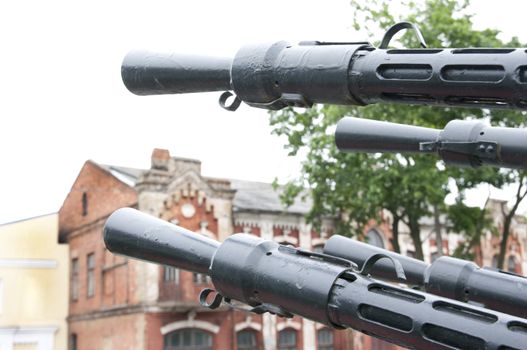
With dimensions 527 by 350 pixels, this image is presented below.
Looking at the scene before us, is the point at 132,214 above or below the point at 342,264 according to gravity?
above

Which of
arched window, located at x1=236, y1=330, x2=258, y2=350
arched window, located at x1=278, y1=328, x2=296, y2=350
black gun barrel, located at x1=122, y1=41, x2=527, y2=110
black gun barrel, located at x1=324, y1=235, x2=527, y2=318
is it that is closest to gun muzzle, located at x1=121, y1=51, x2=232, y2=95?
black gun barrel, located at x1=122, y1=41, x2=527, y2=110

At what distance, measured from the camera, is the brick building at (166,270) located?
24.9 metres

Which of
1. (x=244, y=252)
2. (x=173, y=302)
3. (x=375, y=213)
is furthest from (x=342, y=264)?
(x=173, y=302)

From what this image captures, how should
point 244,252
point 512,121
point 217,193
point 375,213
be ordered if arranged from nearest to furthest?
point 244,252
point 512,121
point 375,213
point 217,193

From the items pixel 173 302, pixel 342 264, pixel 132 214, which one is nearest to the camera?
pixel 342 264

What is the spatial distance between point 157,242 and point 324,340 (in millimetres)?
26628

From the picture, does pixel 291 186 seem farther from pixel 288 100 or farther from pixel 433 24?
pixel 288 100

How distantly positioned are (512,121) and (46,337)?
18.0 m

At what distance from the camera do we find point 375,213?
22016 millimetres

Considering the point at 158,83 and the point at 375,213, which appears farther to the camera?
the point at 375,213

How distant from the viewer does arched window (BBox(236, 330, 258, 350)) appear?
26797mm

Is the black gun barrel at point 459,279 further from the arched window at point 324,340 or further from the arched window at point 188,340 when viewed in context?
the arched window at point 324,340

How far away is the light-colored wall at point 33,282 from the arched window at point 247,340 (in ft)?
22.3

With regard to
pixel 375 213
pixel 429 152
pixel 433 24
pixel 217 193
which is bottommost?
pixel 429 152
